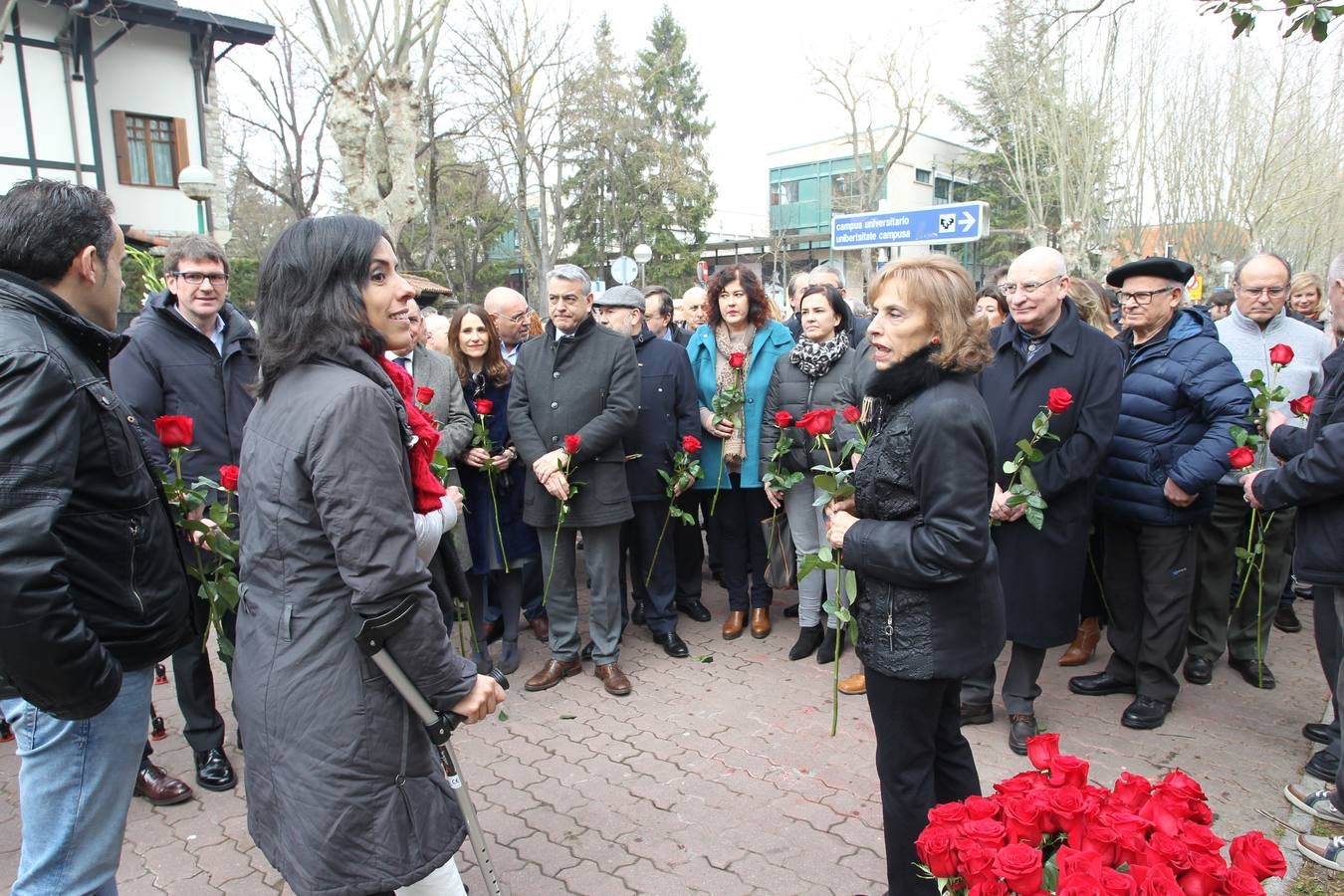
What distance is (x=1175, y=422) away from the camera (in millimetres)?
4137

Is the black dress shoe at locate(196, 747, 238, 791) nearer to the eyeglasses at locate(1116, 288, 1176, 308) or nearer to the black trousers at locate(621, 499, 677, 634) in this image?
the black trousers at locate(621, 499, 677, 634)

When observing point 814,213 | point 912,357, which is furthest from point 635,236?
point 912,357

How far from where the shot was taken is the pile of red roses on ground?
1556 millimetres

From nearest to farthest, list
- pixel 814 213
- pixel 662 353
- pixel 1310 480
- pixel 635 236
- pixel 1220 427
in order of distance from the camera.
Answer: pixel 1310 480, pixel 1220 427, pixel 662 353, pixel 635 236, pixel 814 213

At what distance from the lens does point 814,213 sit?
4916cm

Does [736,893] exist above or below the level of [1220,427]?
below

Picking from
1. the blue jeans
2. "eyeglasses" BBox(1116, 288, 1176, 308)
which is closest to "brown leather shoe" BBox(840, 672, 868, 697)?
"eyeglasses" BBox(1116, 288, 1176, 308)

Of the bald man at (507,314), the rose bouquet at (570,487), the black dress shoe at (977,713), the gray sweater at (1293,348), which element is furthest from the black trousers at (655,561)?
the gray sweater at (1293,348)

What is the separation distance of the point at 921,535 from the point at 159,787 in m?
3.40

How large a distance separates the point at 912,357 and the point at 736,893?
1.94 m

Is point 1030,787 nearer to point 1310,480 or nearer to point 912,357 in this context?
point 912,357

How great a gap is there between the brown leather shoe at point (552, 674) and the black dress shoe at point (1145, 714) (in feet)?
9.63

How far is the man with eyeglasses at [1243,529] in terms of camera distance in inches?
190

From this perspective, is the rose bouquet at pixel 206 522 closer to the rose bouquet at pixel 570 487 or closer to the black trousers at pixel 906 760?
the rose bouquet at pixel 570 487
